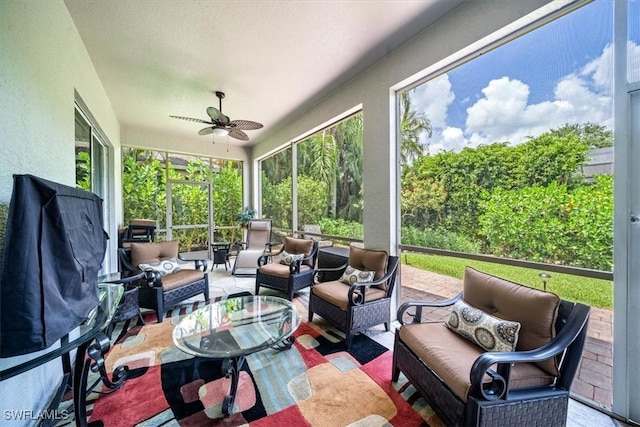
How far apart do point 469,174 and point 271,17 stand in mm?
2283

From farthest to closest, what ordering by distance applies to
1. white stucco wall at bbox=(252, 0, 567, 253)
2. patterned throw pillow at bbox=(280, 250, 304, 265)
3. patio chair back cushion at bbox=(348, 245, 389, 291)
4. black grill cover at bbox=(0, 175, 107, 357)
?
patterned throw pillow at bbox=(280, 250, 304, 265)
patio chair back cushion at bbox=(348, 245, 389, 291)
white stucco wall at bbox=(252, 0, 567, 253)
black grill cover at bbox=(0, 175, 107, 357)

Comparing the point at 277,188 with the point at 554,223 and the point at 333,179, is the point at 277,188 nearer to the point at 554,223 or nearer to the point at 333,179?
the point at 333,179

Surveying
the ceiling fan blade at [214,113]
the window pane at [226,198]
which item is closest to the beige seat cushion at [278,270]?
the ceiling fan blade at [214,113]

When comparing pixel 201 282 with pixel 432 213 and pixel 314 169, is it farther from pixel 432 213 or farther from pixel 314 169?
pixel 432 213

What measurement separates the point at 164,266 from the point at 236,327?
168cm

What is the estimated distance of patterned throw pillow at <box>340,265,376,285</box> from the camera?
2622 mm

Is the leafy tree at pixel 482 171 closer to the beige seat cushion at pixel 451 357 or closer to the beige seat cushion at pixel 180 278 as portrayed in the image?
the beige seat cushion at pixel 451 357

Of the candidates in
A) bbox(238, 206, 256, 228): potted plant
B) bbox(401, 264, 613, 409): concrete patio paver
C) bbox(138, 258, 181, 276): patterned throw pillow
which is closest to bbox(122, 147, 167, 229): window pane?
bbox(238, 206, 256, 228): potted plant

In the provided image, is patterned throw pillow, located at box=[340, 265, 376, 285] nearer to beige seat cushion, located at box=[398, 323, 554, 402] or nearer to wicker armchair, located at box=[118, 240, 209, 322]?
beige seat cushion, located at box=[398, 323, 554, 402]

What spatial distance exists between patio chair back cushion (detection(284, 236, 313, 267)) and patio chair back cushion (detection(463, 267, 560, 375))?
2.33 metres

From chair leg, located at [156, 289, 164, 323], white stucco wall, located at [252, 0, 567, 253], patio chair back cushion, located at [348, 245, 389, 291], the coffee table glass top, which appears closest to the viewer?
the coffee table glass top

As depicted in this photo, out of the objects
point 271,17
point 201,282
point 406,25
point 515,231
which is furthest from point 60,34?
point 515,231

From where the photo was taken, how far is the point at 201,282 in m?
3.28

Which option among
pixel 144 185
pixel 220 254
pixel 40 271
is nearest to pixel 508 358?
pixel 40 271
